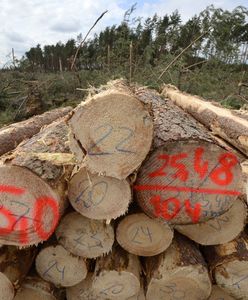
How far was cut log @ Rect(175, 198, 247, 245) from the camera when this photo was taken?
8.43ft

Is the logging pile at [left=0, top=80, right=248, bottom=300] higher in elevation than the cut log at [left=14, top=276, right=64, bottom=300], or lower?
higher

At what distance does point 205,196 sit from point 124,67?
9.65 meters

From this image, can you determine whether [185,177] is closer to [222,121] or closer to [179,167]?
[179,167]

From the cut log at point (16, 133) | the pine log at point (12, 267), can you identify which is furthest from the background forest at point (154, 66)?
the pine log at point (12, 267)

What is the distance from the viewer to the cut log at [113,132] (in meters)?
1.98

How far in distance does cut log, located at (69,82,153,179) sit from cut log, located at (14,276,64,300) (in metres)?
1.13

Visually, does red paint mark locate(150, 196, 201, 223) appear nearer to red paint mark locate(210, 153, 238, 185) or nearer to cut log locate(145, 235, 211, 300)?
red paint mark locate(210, 153, 238, 185)

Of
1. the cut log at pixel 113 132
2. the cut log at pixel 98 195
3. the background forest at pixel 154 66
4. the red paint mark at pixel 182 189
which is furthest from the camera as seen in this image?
the background forest at pixel 154 66

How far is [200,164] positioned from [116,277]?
3.42 ft

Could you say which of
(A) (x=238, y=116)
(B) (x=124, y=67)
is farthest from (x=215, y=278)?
(B) (x=124, y=67)

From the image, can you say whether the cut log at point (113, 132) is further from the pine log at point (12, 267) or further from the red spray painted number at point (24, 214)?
the pine log at point (12, 267)

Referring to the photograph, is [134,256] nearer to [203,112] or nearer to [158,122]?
[158,122]

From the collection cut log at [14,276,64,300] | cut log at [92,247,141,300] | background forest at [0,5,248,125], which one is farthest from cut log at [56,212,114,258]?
background forest at [0,5,248,125]

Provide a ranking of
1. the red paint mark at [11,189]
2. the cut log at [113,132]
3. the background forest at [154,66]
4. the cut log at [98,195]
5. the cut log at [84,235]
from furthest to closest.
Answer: the background forest at [154,66] → the cut log at [84,235] → the cut log at [98,195] → the red paint mark at [11,189] → the cut log at [113,132]
